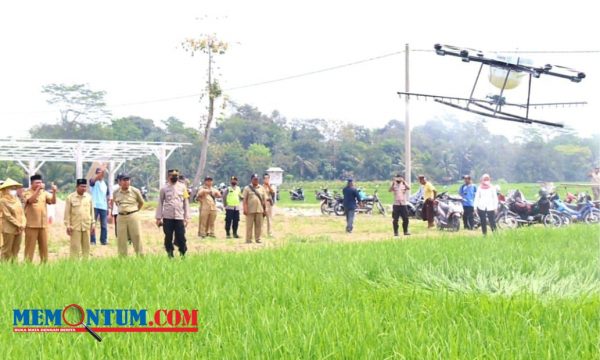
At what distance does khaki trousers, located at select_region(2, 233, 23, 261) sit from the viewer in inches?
308

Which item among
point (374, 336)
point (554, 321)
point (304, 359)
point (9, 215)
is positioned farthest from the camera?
point (9, 215)

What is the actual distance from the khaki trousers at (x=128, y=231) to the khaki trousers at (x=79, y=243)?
39 centimetres

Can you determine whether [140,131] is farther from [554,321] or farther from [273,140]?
[554,321]

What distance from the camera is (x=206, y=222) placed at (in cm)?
1300

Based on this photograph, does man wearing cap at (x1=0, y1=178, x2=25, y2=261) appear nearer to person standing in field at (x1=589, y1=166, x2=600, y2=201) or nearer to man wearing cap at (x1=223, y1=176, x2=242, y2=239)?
man wearing cap at (x1=223, y1=176, x2=242, y2=239)

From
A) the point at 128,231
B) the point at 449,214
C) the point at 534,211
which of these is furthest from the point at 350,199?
the point at 128,231

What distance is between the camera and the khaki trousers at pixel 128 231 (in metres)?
7.82

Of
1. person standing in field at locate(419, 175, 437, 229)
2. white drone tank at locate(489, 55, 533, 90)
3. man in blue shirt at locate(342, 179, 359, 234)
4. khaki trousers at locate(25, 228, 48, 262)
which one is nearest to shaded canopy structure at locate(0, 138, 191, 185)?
man in blue shirt at locate(342, 179, 359, 234)

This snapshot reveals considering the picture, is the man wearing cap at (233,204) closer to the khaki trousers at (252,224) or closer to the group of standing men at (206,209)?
the group of standing men at (206,209)

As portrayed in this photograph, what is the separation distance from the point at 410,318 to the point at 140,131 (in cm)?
4083

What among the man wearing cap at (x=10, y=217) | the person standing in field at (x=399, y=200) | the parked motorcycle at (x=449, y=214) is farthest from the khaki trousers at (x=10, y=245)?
the parked motorcycle at (x=449, y=214)

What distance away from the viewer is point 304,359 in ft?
10.2

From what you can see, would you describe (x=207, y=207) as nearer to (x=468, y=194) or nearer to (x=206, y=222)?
(x=206, y=222)

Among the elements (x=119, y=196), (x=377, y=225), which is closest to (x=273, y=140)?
(x=377, y=225)
